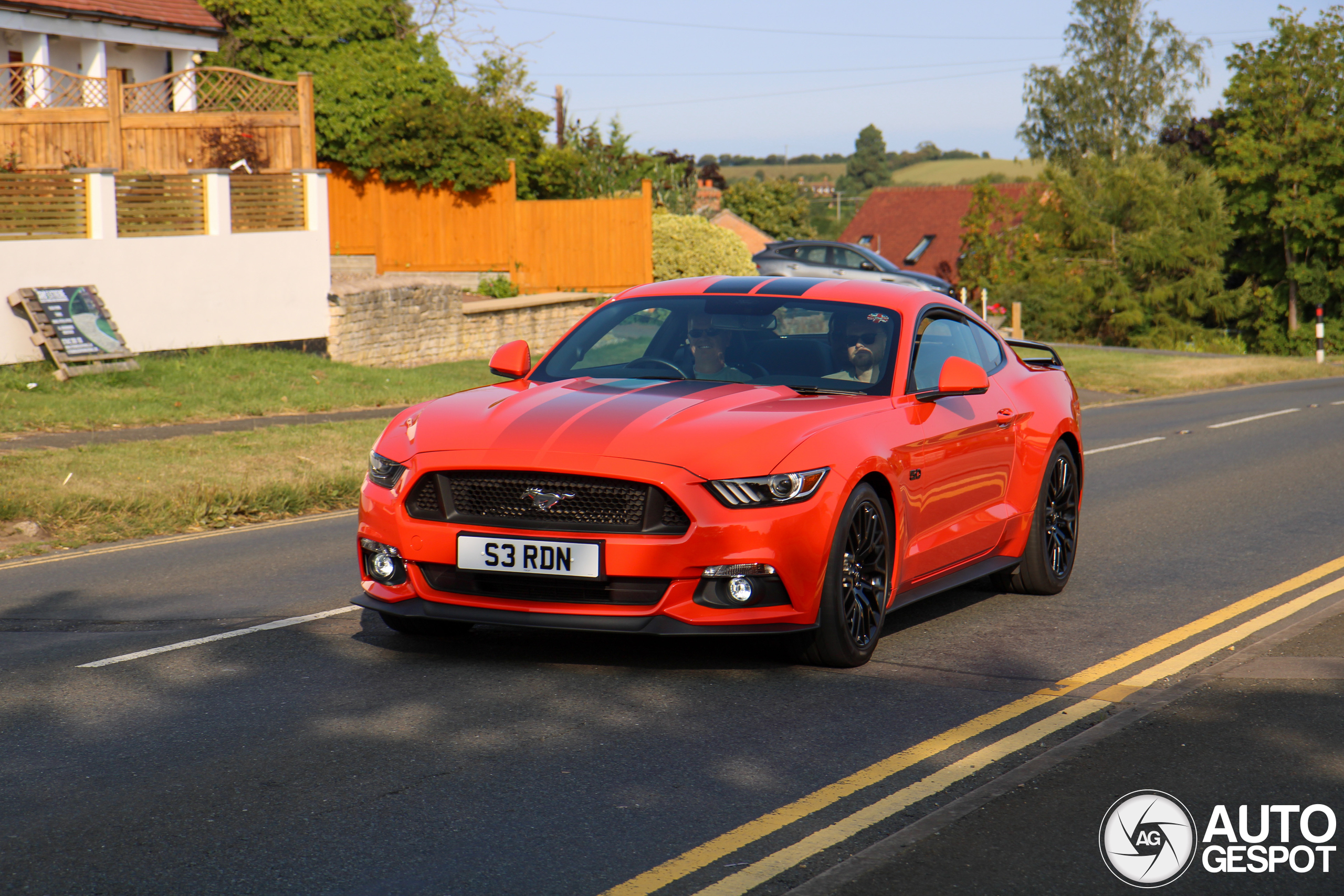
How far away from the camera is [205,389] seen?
704 inches

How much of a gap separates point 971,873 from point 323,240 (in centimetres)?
Result: 1978

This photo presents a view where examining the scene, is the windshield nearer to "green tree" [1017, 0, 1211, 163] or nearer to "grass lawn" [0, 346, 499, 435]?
"grass lawn" [0, 346, 499, 435]

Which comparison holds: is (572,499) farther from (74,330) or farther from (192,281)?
(192,281)

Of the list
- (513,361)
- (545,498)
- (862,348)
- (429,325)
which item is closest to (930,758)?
(545,498)

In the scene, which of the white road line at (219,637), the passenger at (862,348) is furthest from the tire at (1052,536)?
the white road line at (219,637)

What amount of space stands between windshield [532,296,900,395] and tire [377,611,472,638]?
1.23 m

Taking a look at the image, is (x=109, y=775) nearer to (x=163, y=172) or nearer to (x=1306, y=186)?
(x=163, y=172)

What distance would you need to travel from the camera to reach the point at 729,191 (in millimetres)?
85000

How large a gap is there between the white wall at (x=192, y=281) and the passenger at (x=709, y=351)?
42.7 feet

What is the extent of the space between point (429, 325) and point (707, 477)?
19.0 meters

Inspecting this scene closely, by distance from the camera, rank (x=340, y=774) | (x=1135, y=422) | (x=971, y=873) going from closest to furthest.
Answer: (x=971, y=873), (x=340, y=774), (x=1135, y=422)

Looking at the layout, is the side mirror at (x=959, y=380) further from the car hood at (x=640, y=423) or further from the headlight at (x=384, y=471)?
the headlight at (x=384, y=471)

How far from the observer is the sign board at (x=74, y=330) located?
17.6 meters

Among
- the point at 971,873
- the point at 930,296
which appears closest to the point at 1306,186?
the point at 930,296
